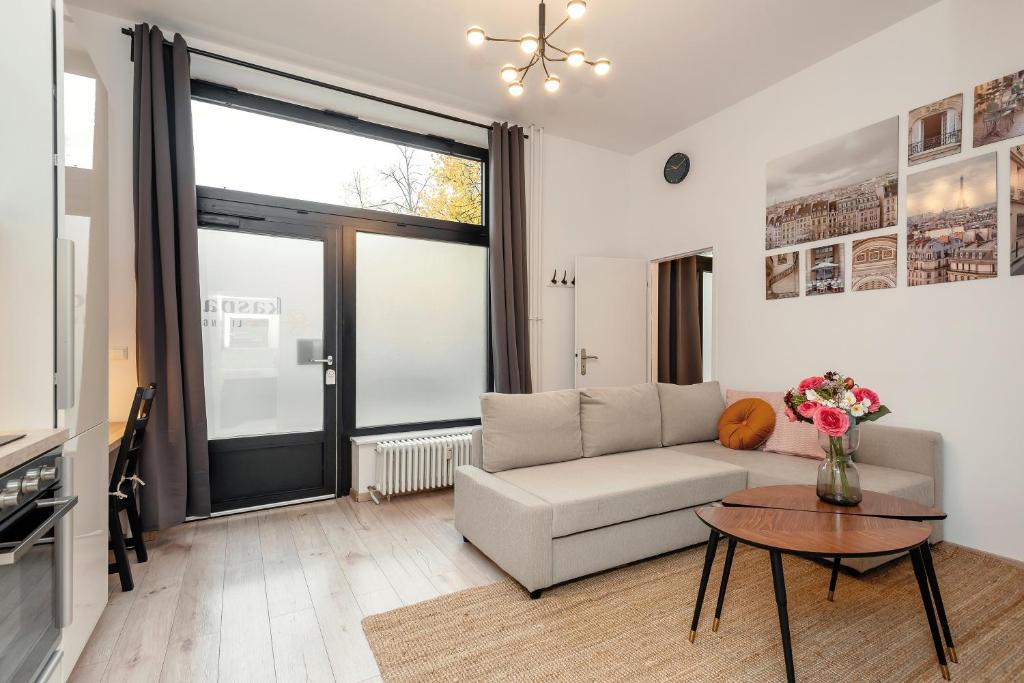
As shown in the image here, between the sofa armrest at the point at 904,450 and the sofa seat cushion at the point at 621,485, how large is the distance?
0.82m

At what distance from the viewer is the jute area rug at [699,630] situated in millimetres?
1671

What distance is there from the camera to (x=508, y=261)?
4086 mm

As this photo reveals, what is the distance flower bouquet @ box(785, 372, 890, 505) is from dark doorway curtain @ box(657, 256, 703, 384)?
3104mm

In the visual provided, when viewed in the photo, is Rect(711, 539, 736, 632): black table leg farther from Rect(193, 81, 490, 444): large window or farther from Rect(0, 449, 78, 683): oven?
Rect(193, 81, 490, 444): large window

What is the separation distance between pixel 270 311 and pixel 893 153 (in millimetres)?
4166

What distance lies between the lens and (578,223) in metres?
4.68

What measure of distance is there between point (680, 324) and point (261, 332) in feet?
13.2

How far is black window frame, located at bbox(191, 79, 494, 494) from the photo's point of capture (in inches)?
127

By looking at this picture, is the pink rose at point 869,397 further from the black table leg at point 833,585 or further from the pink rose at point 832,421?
the black table leg at point 833,585

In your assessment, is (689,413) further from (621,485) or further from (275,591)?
(275,591)

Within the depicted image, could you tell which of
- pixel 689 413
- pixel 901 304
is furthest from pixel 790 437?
pixel 901 304

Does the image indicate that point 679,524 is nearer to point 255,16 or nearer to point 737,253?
point 737,253

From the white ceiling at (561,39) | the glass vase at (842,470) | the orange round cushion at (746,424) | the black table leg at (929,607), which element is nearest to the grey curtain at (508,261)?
the white ceiling at (561,39)

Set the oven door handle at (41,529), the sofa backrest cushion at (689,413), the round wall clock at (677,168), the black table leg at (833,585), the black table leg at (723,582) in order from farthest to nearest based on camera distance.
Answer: the round wall clock at (677,168)
the sofa backrest cushion at (689,413)
the black table leg at (833,585)
the black table leg at (723,582)
the oven door handle at (41,529)
